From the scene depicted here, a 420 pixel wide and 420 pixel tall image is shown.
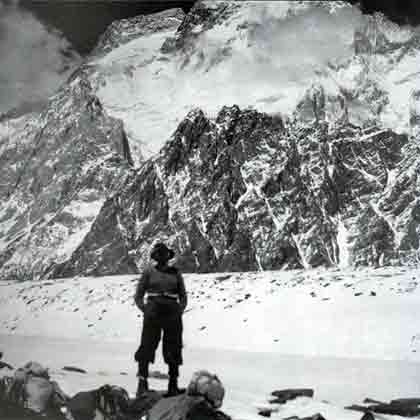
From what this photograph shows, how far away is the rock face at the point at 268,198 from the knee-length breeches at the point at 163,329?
46321 mm

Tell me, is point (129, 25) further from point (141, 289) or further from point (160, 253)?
point (141, 289)

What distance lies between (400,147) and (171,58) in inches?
1318

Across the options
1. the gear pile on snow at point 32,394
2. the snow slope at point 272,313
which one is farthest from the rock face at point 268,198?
the gear pile on snow at point 32,394

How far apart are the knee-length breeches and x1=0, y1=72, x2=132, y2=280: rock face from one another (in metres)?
47.2

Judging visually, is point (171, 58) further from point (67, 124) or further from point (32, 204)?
point (67, 124)

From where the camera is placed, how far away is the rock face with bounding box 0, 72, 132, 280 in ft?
180

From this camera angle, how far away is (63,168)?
229ft

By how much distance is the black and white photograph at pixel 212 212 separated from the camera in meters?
6.09

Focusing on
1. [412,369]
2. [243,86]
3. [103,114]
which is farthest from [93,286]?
[103,114]

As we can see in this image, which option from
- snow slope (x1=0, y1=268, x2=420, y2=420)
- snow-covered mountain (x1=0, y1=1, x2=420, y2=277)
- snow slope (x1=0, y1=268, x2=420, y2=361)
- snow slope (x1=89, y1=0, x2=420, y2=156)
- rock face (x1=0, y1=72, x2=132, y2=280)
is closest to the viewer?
snow slope (x1=0, y1=268, x2=420, y2=420)

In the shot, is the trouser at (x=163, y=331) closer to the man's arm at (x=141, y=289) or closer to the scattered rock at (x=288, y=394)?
the man's arm at (x=141, y=289)

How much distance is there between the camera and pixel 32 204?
62.2m

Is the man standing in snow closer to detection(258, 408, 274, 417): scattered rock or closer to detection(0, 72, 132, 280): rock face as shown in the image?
detection(258, 408, 274, 417): scattered rock

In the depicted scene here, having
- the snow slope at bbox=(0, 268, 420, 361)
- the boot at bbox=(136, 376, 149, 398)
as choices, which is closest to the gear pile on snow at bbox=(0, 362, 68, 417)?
the boot at bbox=(136, 376, 149, 398)
